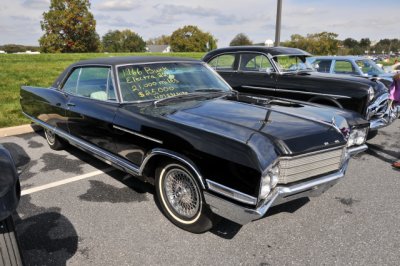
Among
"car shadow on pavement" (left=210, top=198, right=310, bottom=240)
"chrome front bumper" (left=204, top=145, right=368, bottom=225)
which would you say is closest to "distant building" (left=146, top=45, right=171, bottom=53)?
"car shadow on pavement" (left=210, top=198, right=310, bottom=240)

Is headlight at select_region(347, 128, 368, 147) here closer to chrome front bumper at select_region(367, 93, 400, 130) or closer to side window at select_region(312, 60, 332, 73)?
chrome front bumper at select_region(367, 93, 400, 130)

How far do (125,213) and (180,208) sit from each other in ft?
2.04

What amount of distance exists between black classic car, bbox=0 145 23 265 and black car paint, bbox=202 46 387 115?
519 cm

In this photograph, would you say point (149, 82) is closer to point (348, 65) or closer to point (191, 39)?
point (348, 65)

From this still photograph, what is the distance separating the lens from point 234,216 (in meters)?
2.54

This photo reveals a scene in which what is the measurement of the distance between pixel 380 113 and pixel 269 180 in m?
4.27

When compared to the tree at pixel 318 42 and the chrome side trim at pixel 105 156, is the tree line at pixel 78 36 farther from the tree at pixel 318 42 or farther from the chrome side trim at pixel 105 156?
the chrome side trim at pixel 105 156

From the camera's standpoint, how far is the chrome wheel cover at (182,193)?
9.68ft

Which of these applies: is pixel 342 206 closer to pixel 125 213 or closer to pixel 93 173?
pixel 125 213

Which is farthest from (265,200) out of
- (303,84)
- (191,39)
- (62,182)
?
(191,39)

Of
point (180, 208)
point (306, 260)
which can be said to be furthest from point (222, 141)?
point (306, 260)

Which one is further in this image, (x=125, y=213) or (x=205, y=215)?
(x=125, y=213)

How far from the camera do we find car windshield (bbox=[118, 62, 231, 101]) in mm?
3729

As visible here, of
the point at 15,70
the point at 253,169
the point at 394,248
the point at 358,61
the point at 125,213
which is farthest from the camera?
the point at 15,70
